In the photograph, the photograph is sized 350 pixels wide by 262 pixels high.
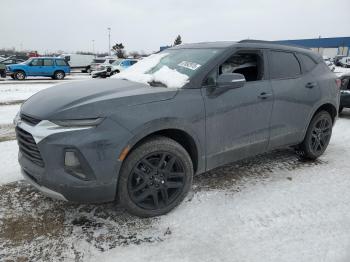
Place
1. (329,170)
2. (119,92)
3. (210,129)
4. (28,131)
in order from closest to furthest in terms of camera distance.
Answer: (28,131) → (119,92) → (210,129) → (329,170)

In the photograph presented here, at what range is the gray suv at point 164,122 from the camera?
2645 mm

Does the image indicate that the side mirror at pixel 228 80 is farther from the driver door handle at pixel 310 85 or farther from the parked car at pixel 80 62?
the parked car at pixel 80 62

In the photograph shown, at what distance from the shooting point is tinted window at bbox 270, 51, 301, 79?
13.3 ft

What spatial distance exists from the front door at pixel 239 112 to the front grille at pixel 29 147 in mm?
1632

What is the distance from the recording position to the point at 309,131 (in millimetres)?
4629

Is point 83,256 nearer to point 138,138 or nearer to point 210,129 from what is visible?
point 138,138

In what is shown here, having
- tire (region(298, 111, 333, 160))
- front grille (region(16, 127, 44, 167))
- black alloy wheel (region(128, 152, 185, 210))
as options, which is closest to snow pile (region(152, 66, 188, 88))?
black alloy wheel (region(128, 152, 185, 210))

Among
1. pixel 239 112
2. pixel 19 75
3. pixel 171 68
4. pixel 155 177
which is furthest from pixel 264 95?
pixel 19 75

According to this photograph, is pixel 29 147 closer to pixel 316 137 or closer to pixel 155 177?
pixel 155 177

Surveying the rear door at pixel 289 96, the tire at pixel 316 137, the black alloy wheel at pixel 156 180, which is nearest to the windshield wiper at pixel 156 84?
the black alloy wheel at pixel 156 180

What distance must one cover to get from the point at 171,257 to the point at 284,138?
240 centimetres

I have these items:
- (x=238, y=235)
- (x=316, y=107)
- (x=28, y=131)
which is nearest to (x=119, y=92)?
(x=28, y=131)

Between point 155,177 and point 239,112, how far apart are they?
47.7 inches

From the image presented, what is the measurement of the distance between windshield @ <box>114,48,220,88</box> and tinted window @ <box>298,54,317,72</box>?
5.32 feet
